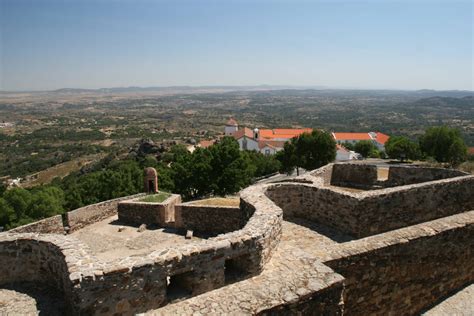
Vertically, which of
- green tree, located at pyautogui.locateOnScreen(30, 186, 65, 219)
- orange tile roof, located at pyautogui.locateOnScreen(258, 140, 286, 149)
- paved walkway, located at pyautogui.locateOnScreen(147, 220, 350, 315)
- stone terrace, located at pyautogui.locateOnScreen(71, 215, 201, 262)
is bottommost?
orange tile roof, located at pyautogui.locateOnScreen(258, 140, 286, 149)

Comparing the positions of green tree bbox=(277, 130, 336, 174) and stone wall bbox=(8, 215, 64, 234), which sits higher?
green tree bbox=(277, 130, 336, 174)

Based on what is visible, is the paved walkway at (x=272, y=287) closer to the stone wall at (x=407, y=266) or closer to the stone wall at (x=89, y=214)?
the stone wall at (x=407, y=266)

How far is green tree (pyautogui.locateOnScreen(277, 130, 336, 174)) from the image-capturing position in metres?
36.2

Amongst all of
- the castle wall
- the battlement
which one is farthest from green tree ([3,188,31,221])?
the castle wall

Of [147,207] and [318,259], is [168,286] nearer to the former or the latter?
[318,259]

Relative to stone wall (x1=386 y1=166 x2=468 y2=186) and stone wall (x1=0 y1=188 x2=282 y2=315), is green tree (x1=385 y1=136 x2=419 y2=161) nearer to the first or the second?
stone wall (x1=386 y1=166 x2=468 y2=186)

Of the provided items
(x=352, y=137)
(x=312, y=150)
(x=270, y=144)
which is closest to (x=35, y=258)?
(x=312, y=150)

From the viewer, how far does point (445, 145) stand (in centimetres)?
4353

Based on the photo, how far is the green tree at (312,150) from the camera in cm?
3616

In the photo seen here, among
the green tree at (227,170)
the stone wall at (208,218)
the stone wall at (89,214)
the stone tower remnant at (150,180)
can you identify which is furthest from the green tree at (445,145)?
the stone wall at (89,214)

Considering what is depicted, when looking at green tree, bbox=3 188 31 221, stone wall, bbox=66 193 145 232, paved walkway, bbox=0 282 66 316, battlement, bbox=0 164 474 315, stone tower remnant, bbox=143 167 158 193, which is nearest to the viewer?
battlement, bbox=0 164 474 315

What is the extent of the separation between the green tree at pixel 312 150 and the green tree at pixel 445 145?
16.8 m

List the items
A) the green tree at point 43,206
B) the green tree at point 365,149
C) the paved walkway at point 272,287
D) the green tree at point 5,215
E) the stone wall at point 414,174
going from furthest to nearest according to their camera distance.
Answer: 1. the green tree at point 365,149
2. the green tree at point 43,206
3. the green tree at point 5,215
4. the stone wall at point 414,174
5. the paved walkway at point 272,287

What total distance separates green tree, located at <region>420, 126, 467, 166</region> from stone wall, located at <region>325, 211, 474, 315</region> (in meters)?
39.9
